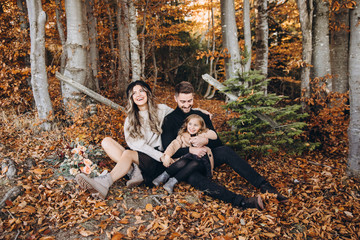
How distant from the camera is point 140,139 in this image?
3564 mm

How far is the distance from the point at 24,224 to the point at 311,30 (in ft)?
21.8

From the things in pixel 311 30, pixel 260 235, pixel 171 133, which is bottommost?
pixel 260 235

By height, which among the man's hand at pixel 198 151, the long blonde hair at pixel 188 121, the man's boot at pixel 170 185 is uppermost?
the long blonde hair at pixel 188 121

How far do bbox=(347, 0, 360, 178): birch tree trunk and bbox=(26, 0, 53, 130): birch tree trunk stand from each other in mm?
5491

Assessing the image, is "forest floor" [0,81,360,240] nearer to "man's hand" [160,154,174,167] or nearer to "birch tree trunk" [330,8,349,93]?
"man's hand" [160,154,174,167]

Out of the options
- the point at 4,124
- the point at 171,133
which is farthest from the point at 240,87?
the point at 4,124

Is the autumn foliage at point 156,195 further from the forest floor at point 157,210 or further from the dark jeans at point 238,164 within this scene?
the dark jeans at point 238,164

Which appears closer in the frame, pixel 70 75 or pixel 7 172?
pixel 7 172

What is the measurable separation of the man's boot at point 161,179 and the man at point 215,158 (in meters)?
0.34

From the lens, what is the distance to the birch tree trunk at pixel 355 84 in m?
3.25

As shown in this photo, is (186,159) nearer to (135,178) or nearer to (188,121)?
(188,121)

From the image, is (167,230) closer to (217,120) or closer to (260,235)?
(260,235)

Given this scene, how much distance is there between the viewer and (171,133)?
12.2 ft

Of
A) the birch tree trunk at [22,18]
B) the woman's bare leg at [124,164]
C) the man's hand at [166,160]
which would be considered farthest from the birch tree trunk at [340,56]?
the birch tree trunk at [22,18]
